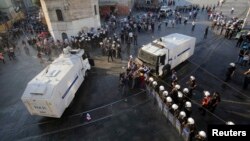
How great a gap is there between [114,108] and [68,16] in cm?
1867

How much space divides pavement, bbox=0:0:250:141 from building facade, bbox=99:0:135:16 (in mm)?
23319

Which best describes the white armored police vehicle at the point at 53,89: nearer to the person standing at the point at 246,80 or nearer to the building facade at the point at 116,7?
the person standing at the point at 246,80

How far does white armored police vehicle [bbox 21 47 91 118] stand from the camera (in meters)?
12.7

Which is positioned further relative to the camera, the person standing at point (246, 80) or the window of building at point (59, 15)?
the window of building at point (59, 15)

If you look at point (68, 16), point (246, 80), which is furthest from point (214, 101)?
point (68, 16)

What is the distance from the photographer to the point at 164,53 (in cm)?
1666

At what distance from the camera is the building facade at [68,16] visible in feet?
88.8

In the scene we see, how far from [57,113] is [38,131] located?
2.06m

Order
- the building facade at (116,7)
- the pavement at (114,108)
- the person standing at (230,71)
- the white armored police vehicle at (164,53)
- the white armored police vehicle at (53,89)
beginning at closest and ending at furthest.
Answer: the white armored police vehicle at (53,89)
the pavement at (114,108)
the person standing at (230,71)
the white armored police vehicle at (164,53)
the building facade at (116,7)

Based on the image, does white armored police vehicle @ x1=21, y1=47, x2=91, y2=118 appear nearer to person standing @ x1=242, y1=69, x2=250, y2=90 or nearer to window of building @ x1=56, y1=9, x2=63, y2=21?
window of building @ x1=56, y1=9, x2=63, y2=21

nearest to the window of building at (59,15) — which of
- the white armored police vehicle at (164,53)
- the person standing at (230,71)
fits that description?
the white armored police vehicle at (164,53)

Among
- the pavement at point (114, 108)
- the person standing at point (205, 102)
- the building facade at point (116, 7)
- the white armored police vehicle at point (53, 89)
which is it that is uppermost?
the building facade at point (116, 7)

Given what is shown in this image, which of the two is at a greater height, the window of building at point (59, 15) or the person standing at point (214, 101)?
the window of building at point (59, 15)

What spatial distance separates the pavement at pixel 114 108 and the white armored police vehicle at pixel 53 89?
133 centimetres
